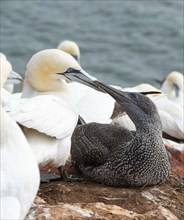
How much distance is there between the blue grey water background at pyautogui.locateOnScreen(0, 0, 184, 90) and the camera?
59.5 feet

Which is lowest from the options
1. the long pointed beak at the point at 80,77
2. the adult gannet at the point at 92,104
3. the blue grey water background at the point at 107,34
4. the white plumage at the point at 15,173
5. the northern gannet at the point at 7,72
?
the blue grey water background at the point at 107,34

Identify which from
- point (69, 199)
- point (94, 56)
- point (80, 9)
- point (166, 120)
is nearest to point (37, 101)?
point (69, 199)

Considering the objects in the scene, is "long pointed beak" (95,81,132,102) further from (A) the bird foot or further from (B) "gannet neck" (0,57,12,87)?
(B) "gannet neck" (0,57,12,87)

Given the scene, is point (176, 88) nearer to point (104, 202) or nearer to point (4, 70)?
point (4, 70)

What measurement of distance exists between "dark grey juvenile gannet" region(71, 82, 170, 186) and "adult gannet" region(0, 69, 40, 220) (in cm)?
156

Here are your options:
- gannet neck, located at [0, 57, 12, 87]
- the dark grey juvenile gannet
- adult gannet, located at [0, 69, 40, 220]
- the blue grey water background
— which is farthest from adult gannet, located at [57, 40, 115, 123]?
the blue grey water background

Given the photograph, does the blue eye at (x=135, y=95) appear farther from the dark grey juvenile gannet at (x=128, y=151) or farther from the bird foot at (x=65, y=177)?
the bird foot at (x=65, y=177)

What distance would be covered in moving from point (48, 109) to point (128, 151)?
778 millimetres

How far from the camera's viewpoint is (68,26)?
20781 millimetres

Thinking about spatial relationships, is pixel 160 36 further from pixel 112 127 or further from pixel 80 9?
pixel 112 127

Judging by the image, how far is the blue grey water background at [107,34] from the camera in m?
18.1

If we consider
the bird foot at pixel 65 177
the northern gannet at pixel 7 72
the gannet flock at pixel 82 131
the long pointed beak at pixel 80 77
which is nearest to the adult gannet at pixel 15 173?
the gannet flock at pixel 82 131

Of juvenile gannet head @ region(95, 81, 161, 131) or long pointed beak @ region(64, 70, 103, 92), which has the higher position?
long pointed beak @ region(64, 70, 103, 92)

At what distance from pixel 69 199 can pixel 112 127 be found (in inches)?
48.4
